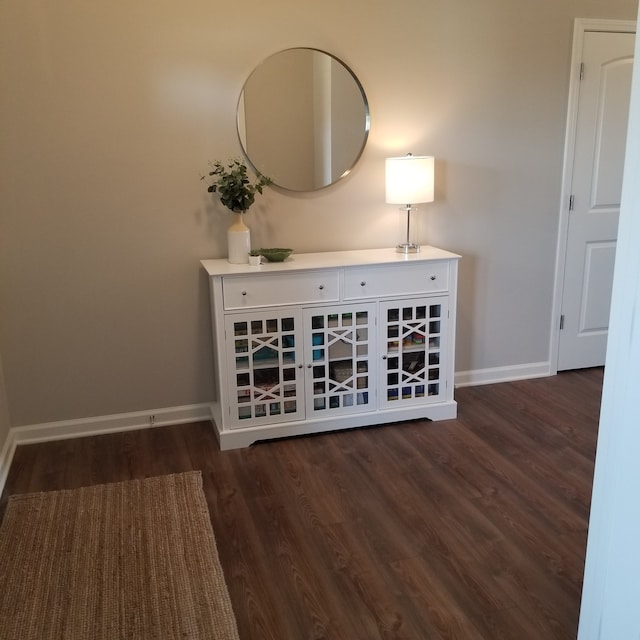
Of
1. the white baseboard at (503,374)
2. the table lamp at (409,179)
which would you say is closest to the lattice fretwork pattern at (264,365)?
the table lamp at (409,179)

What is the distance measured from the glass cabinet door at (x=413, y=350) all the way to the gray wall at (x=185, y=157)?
1.63 feet

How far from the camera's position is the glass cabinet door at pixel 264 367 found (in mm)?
3057

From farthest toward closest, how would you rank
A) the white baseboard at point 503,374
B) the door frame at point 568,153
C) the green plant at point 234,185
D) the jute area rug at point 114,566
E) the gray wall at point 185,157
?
the white baseboard at point 503,374 < the door frame at point 568,153 < the green plant at point 234,185 < the gray wall at point 185,157 < the jute area rug at point 114,566

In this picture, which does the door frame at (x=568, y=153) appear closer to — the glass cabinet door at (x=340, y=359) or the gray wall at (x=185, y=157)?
the gray wall at (x=185, y=157)

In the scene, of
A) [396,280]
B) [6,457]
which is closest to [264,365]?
[396,280]

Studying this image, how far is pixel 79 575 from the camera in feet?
7.14

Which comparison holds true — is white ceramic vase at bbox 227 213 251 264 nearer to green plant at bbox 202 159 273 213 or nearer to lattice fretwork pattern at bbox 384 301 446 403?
green plant at bbox 202 159 273 213

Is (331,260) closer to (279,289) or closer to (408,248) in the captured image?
(279,289)

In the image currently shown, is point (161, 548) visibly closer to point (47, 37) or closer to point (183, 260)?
point (183, 260)

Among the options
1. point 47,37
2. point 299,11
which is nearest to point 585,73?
point 299,11

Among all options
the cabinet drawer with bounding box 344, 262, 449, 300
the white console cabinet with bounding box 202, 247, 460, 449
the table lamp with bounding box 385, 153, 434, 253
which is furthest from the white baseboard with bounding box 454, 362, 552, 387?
the table lamp with bounding box 385, 153, 434, 253

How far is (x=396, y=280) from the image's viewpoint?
322cm

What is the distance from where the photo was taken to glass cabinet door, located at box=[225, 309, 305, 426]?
3.06m

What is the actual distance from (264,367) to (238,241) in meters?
0.62
